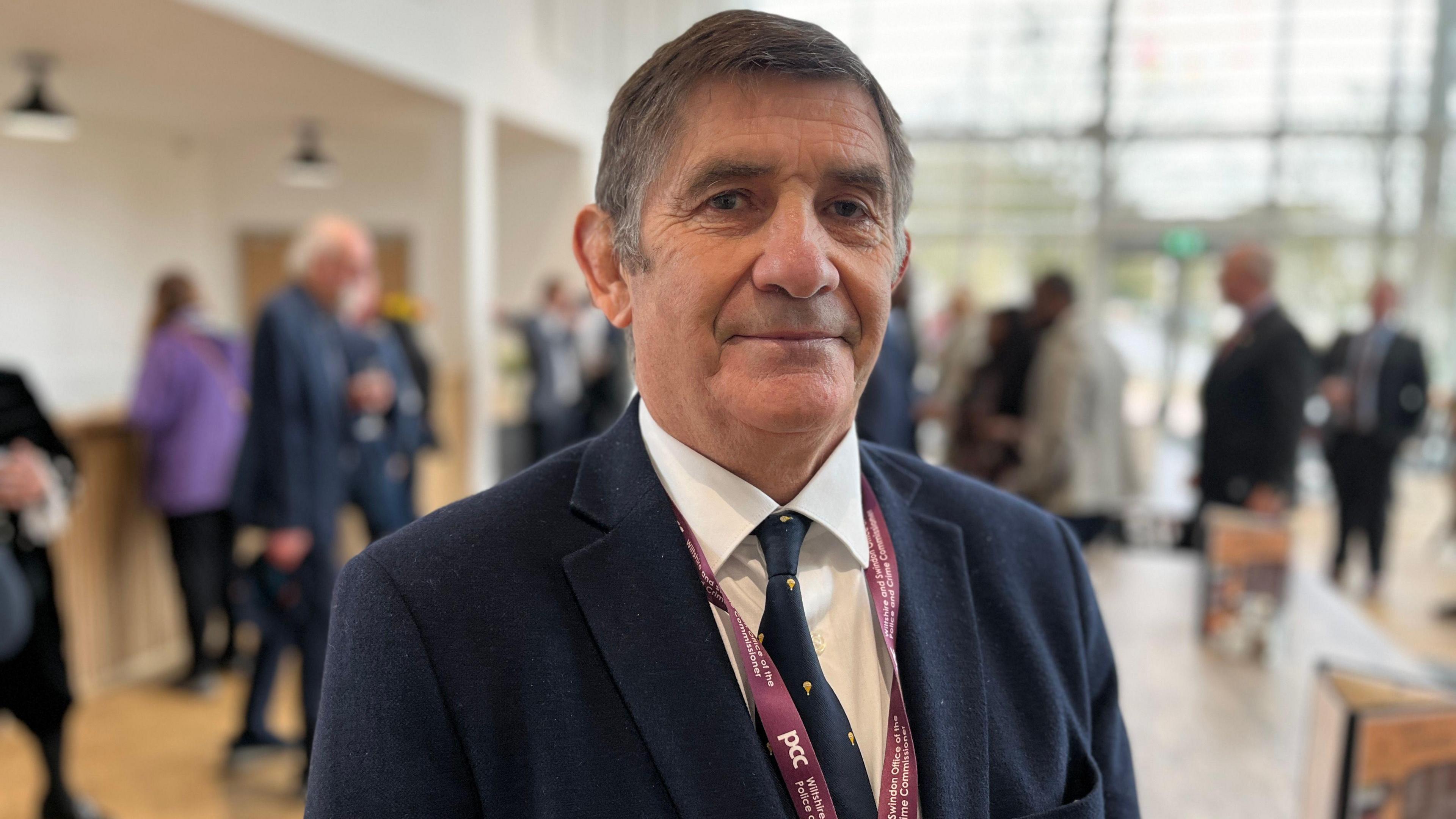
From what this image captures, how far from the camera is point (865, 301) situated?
0.93 m

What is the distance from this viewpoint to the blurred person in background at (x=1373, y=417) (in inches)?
236

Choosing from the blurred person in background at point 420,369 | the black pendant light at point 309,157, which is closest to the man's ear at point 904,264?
the blurred person in background at point 420,369

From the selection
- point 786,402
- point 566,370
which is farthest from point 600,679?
point 566,370

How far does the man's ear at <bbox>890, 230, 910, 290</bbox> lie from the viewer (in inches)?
40.1

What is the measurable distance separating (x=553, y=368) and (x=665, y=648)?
6.81m

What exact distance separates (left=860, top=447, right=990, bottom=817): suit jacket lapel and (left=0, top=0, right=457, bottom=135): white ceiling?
174 inches

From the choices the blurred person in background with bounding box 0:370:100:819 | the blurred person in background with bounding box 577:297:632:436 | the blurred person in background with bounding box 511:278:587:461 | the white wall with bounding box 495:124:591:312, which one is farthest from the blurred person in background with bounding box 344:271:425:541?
the white wall with bounding box 495:124:591:312

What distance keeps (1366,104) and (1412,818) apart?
455 inches

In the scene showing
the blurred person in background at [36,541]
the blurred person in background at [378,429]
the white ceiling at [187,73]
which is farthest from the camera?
the white ceiling at [187,73]

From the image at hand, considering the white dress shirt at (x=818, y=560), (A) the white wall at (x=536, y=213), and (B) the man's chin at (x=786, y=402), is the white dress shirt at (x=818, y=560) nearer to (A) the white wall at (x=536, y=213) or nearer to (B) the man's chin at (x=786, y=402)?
(B) the man's chin at (x=786, y=402)

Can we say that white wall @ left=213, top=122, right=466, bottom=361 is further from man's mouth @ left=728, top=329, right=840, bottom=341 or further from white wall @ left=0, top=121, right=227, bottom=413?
man's mouth @ left=728, top=329, right=840, bottom=341

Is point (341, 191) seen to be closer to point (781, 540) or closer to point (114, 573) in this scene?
point (114, 573)

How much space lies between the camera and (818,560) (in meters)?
1.01

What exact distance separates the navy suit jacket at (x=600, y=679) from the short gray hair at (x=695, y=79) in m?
0.23
